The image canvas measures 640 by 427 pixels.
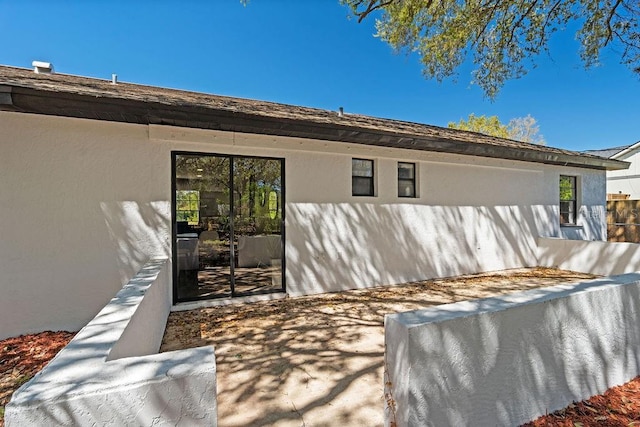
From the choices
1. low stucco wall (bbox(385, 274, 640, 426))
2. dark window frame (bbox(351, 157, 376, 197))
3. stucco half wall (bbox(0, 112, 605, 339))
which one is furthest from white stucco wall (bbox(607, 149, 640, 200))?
low stucco wall (bbox(385, 274, 640, 426))

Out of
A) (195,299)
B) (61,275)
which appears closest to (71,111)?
(61,275)

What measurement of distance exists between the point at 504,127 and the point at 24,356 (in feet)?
115

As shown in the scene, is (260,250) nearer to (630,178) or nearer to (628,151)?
(628,151)

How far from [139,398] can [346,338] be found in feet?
10.2

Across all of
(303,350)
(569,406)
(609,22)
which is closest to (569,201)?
(609,22)

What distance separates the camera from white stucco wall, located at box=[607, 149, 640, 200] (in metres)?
21.1

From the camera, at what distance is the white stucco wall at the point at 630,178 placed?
21.1 metres

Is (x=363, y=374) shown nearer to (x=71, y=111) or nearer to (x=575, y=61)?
(x=71, y=111)

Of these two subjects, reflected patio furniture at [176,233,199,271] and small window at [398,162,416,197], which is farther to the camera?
small window at [398,162,416,197]

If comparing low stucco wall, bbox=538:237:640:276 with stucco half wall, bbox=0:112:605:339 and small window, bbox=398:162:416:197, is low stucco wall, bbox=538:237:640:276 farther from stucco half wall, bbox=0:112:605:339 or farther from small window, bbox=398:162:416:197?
small window, bbox=398:162:416:197

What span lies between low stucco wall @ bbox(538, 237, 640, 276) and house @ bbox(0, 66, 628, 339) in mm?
1345

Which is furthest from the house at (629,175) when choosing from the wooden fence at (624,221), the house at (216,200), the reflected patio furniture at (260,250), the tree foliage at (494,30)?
the reflected patio furniture at (260,250)

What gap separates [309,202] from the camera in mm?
6496

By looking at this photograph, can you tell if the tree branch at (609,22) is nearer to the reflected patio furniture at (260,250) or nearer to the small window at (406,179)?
the small window at (406,179)
